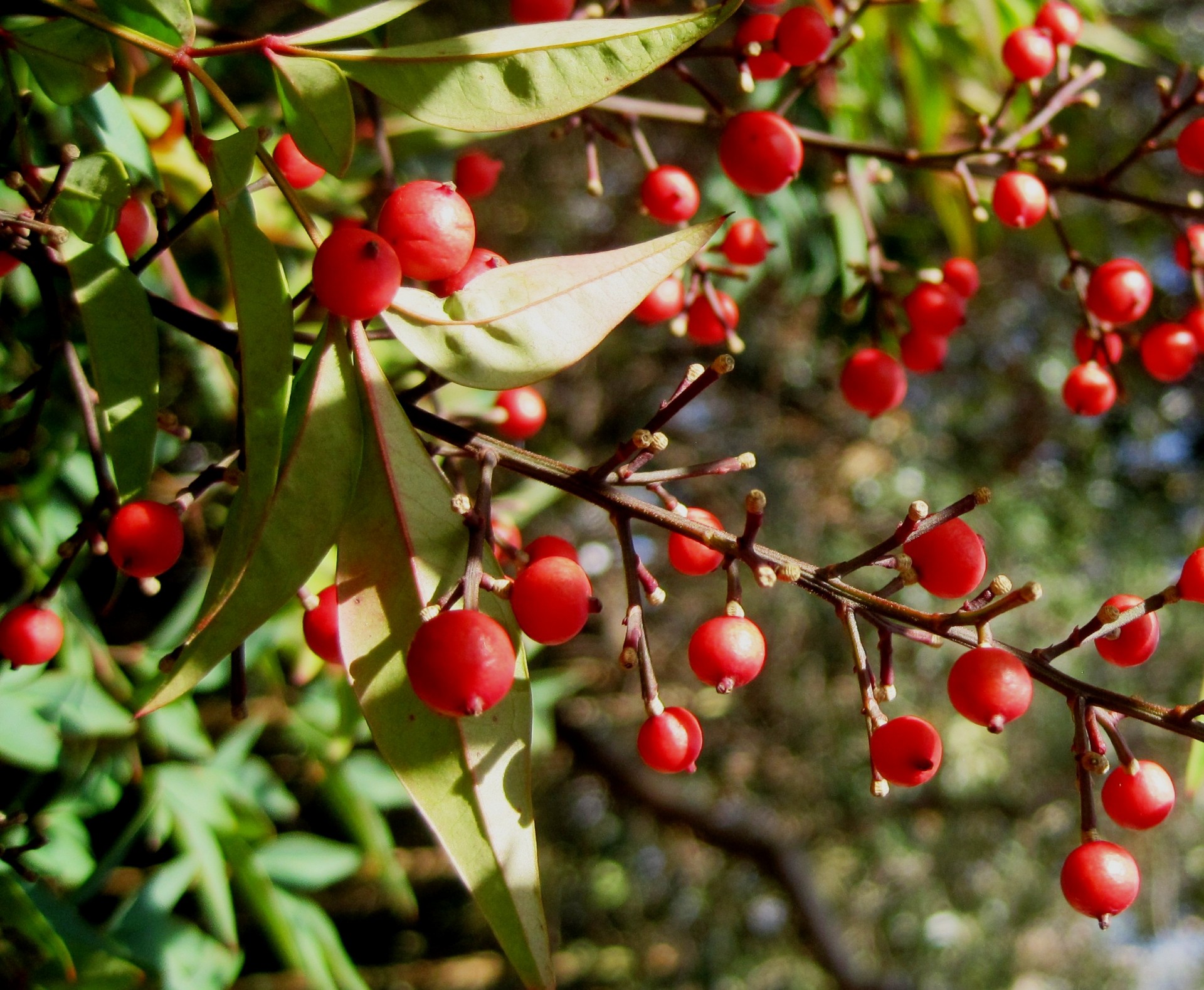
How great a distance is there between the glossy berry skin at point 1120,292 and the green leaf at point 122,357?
117 centimetres

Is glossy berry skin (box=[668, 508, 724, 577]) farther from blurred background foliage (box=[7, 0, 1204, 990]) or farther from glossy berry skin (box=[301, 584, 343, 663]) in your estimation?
blurred background foliage (box=[7, 0, 1204, 990])

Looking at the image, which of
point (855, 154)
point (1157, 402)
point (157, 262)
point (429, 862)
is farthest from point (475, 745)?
point (1157, 402)

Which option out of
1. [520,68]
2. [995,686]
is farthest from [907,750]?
[520,68]

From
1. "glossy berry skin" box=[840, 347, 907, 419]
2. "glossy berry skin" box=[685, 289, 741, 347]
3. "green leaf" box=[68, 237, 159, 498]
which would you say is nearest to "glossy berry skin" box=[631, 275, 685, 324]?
"glossy berry skin" box=[685, 289, 741, 347]

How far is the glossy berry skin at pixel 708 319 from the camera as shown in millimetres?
1402

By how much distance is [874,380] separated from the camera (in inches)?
55.4

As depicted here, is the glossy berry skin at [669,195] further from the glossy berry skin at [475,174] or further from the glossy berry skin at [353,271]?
the glossy berry skin at [353,271]

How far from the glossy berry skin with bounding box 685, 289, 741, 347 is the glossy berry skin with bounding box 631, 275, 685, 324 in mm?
70

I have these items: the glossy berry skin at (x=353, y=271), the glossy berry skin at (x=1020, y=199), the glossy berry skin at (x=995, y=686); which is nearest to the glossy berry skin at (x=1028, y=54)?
the glossy berry skin at (x=1020, y=199)

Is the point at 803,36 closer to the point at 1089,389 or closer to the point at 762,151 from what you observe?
the point at 762,151

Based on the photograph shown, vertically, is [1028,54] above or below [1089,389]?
above

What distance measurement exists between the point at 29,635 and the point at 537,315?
62 cm

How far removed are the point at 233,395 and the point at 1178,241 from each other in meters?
1.39

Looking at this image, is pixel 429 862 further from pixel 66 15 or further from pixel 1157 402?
pixel 1157 402
